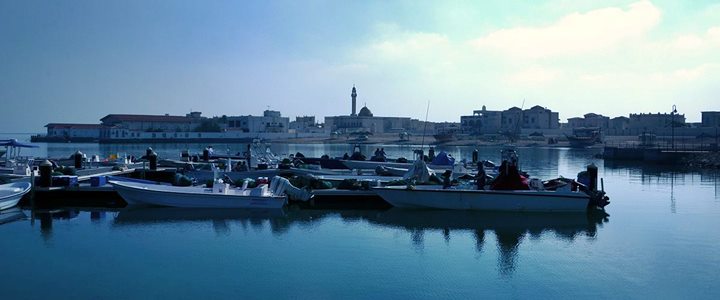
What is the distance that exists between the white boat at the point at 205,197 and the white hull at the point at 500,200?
5.22 metres

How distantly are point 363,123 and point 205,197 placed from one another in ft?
509

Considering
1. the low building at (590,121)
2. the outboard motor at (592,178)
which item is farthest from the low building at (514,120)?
the outboard motor at (592,178)

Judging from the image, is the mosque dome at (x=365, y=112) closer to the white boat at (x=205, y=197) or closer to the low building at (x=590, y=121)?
the low building at (x=590, y=121)

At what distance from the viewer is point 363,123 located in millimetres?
177625

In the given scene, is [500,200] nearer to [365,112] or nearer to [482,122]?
[482,122]

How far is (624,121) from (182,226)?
158816 millimetres

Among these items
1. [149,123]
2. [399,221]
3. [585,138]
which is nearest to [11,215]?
[399,221]

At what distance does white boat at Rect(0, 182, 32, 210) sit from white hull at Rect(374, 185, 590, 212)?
14.2 meters

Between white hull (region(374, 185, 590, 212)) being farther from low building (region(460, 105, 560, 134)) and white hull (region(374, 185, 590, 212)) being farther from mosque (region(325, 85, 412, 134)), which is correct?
mosque (region(325, 85, 412, 134))

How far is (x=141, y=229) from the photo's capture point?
1980 centimetres

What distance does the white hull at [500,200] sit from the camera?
22391 mm

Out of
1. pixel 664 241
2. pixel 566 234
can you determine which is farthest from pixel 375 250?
pixel 664 241

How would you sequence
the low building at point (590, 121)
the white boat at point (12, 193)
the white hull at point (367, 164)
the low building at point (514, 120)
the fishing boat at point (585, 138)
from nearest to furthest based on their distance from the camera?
the white boat at point (12, 193) < the white hull at point (367, 164) < the fishing boat at point (585, 138) < the low building at point (514, 120) < the low building at point (590, 121)

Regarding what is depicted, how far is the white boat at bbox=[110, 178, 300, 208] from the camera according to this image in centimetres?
2286
